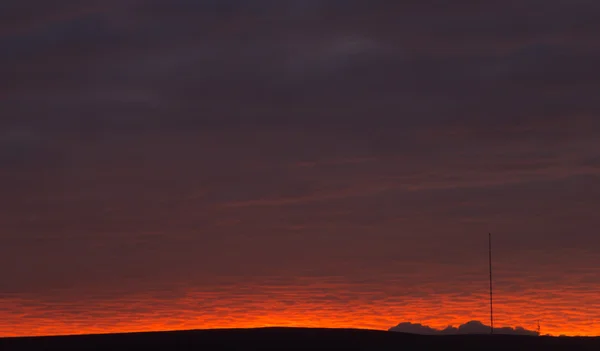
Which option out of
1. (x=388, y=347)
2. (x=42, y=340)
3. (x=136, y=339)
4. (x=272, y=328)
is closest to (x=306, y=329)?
(x=272, y=328)

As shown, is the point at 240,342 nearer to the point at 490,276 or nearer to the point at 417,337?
the point at 417,337

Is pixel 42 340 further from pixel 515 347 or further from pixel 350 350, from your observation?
pixel 515 347

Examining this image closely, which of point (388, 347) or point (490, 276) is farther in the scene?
point (490, 276)

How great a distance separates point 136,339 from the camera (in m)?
39.8

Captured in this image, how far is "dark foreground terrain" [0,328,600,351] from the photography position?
39.2 meters

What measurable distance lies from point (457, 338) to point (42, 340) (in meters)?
16.1

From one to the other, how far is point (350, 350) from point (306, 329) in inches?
138

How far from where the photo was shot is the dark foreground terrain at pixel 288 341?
129ft

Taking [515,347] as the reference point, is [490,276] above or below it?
above

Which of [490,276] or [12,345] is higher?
[490,276]

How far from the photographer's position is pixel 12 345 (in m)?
39.2

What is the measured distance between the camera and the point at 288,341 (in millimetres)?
40125

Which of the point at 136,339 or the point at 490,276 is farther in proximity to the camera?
the point at 490,276

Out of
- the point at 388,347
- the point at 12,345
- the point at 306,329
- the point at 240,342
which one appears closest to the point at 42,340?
the point at 12,345
